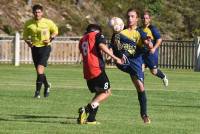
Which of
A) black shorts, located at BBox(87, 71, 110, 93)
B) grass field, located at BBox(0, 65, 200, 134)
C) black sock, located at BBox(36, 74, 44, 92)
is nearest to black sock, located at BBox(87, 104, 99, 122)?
grass field, located at BBox(0, 65, 200, 134)

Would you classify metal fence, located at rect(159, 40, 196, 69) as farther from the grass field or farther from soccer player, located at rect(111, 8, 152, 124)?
soccer player, located at rect(111, 8, 152, 124)

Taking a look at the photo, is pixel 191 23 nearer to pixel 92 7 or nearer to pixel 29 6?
pixel 92 7

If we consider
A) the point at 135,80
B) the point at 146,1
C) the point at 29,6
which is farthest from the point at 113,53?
the point at 146,1

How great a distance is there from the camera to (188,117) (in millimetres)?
14586

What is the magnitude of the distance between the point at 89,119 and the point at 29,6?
1286 inches

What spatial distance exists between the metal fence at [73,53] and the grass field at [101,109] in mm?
13388

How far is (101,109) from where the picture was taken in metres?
15.8

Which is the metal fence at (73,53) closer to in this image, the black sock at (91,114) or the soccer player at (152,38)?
the soccer player at (152,38)

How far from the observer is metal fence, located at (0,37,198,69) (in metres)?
38.5

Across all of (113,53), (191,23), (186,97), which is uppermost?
(113,53)

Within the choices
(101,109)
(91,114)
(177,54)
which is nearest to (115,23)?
(91,114)

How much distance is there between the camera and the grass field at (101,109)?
40.7 feet

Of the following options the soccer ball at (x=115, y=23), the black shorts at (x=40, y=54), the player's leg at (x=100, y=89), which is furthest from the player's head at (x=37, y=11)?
the player's leg at (x=100, y=89)

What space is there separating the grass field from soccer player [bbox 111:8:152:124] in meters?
0.63
